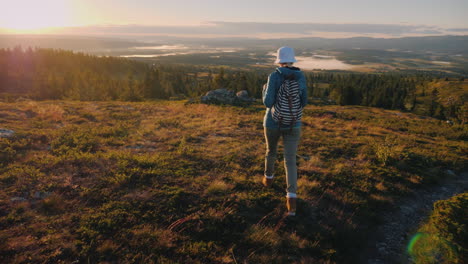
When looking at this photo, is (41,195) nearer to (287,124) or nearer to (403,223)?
(287,124)

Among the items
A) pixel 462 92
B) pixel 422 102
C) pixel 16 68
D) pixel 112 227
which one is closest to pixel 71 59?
pixel 16 68

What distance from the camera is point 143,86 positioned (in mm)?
65312

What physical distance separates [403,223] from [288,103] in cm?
429

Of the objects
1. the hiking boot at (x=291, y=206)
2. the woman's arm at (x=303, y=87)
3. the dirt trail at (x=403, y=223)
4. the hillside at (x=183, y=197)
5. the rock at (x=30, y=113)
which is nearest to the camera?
the hillside at (x=183, y=197)

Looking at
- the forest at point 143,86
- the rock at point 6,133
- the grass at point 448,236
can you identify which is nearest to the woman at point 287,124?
the grass at point 448,236

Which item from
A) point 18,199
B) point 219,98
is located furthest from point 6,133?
point 219,98

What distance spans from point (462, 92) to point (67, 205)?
180 m

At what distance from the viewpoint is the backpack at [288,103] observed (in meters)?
5.07

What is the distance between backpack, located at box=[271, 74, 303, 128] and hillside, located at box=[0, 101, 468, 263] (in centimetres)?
232

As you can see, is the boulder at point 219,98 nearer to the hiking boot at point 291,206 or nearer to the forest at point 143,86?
the hiking boot at point 291,206

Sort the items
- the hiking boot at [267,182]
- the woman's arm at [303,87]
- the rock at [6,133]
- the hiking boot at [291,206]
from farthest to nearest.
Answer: the rock at [6,133] < the hiking boot at [267,182] < the hiking boot at [291,206] < the woman's arm at [303,87]

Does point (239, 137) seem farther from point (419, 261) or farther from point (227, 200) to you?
point (419, 261)

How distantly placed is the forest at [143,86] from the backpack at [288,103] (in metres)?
42.7

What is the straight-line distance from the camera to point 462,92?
124 meters
